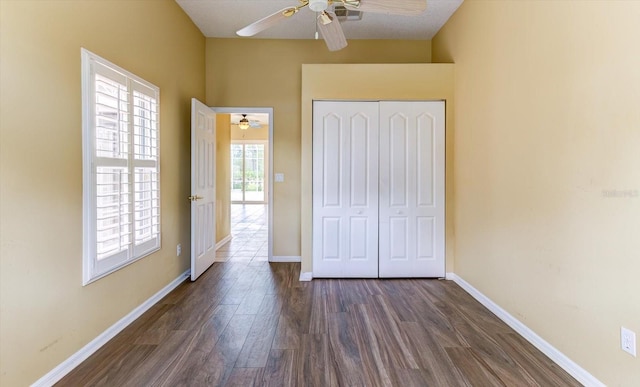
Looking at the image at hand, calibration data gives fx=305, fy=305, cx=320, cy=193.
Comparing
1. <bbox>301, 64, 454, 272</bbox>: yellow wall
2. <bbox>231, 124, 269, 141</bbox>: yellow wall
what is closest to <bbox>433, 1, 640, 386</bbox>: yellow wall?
<bbox>301, 64, 454, 272</bbox>: yellow wall

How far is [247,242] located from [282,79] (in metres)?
2.86

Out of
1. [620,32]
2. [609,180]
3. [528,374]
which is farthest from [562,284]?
[620,32]

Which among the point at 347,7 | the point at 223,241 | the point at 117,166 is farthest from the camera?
the point at 223,241

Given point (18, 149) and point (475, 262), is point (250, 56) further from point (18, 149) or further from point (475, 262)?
point (475, 262)

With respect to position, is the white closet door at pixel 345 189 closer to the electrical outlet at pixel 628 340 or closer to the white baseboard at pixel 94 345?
the white baseboard at pixel 94 345

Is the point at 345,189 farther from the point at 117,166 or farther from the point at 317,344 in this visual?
the point at 117,166

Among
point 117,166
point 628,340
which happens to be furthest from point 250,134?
point 628,340

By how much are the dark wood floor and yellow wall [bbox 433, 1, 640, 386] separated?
0.35 m

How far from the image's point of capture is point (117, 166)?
2.32 metres

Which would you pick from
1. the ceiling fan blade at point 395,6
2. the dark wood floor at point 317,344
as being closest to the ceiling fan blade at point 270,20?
the ceiling fan blade at point 395,6

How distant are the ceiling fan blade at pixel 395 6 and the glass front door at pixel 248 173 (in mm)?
9445

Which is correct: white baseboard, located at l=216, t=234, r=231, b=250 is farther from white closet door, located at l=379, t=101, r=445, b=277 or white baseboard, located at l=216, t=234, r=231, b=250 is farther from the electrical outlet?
the electrical outlet

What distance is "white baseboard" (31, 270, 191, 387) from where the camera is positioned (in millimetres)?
1779

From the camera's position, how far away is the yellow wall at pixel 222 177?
5.09 metres
